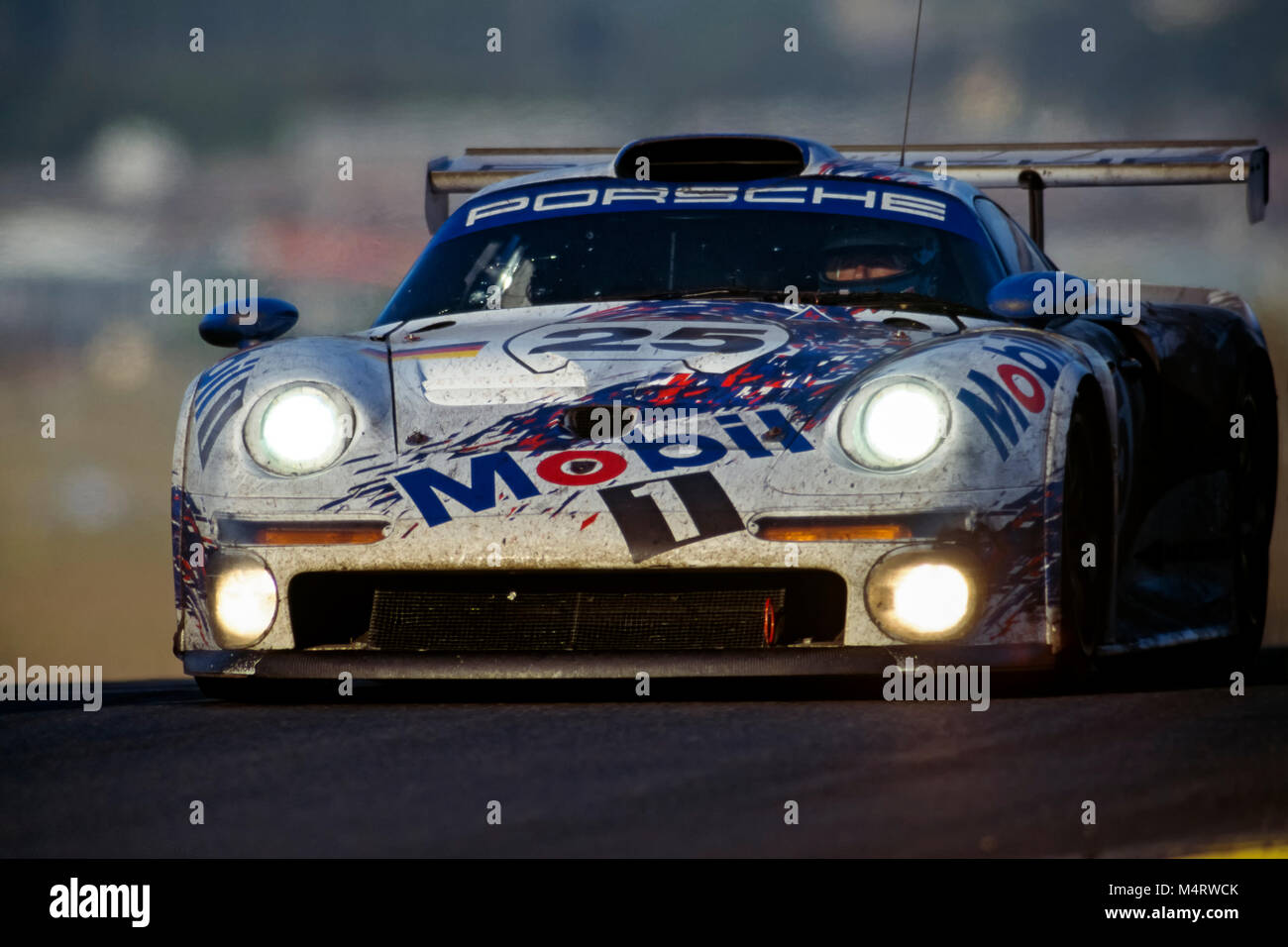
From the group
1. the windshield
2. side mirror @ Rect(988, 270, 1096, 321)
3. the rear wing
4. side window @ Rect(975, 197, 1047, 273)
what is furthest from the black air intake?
the rear wing

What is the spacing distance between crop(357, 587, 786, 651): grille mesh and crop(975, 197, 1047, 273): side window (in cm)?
189

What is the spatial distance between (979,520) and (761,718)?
672 millimetres

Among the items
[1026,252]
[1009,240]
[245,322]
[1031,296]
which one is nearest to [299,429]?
[245,322]

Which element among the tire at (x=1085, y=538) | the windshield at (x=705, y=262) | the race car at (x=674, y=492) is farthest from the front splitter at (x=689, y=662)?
the windshield at (x=705, y=262)

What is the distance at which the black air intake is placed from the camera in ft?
19.1

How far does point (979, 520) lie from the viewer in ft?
13.7

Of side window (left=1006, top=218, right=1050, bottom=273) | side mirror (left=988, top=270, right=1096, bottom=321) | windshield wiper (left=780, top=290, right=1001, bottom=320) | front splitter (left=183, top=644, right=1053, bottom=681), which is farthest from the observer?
side window (left=1006, top=218, right=1050, bottom=273)

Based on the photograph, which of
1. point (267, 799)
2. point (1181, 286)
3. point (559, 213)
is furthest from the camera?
point (1181, 286)

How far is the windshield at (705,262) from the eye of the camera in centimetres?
541

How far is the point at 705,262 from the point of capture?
215 inches

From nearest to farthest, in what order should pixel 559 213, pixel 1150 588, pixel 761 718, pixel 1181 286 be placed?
pixel 761 718
pixel 1150 588
pixel 559 213
pixel 1181 286

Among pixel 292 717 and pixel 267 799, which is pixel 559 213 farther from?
pixel 267 799

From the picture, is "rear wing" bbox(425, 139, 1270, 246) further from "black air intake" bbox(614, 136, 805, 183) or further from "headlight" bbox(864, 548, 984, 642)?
"headlight" bbox(864, 548, 984, 642)
